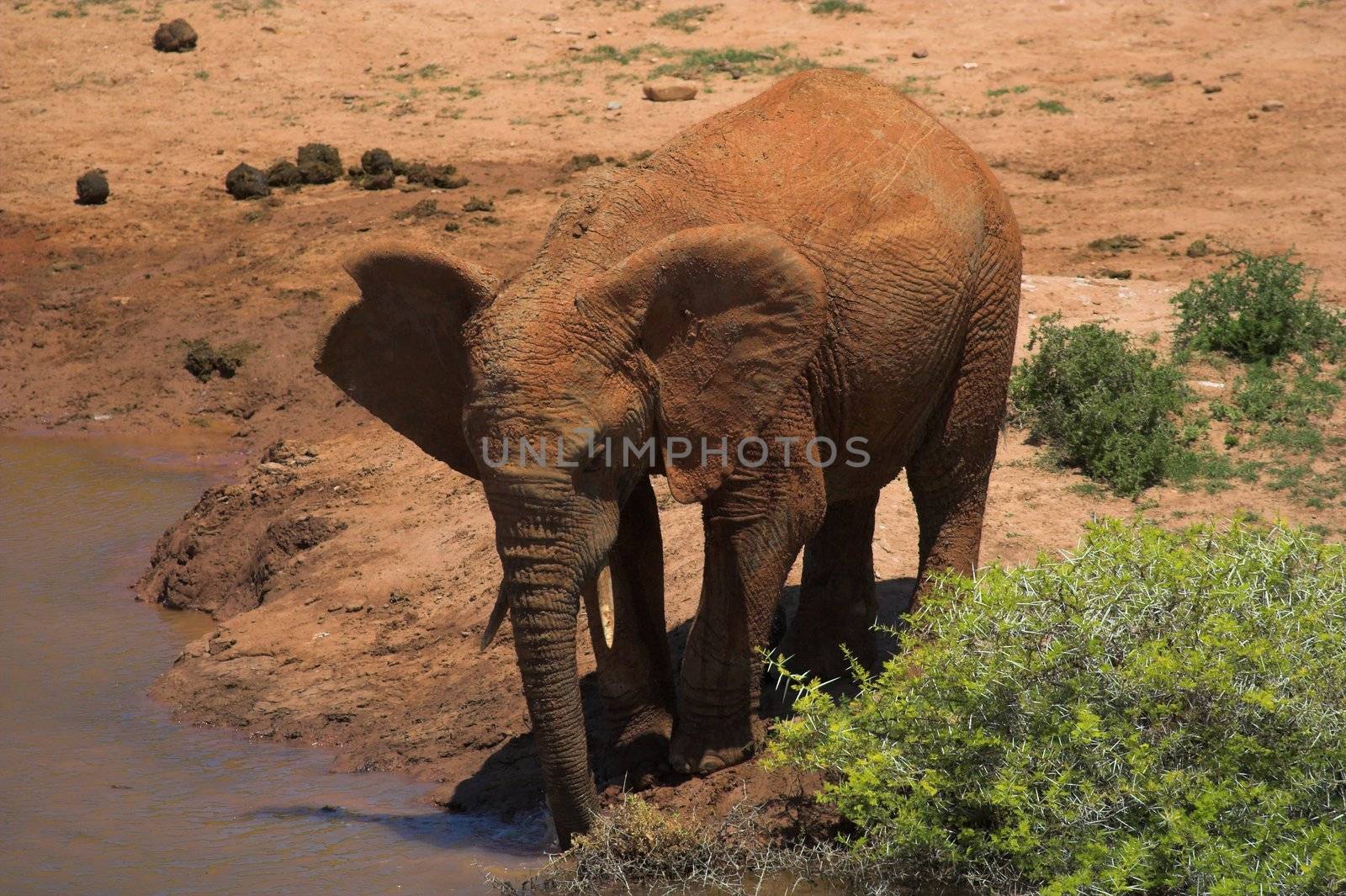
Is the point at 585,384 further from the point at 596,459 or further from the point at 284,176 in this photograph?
the point at 284,176

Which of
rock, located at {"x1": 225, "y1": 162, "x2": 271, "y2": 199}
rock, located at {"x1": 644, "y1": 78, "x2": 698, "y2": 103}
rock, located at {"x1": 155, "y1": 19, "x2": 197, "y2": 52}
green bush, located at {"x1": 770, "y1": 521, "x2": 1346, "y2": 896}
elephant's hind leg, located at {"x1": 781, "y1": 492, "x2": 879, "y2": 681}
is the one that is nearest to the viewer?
green bush, located at {"x1": 770, "y1": 521, "x2": 1346, "y2": 896}

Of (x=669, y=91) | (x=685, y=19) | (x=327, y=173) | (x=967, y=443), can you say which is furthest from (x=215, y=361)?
(x=685, y=19)

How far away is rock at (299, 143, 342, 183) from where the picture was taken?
1546cm

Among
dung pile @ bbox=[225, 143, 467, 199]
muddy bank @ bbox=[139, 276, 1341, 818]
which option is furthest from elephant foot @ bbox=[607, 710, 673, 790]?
dung pile @ bbox=[225, 143, 467, 199]

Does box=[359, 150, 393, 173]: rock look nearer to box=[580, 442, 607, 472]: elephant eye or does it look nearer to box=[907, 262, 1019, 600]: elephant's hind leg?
box=[907, 262, 1019, 600]: elephant's hind leg

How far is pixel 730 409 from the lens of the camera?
5410 mm

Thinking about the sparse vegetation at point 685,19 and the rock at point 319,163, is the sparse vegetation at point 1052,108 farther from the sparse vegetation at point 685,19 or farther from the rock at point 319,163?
the rock at point 319,163

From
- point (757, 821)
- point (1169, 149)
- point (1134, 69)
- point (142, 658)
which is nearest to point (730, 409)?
point (757, 821)

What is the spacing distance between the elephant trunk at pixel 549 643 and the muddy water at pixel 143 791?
0.85 m

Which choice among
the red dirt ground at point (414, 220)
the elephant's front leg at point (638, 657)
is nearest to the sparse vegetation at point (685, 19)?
the red dirt ground at point (414, 220)

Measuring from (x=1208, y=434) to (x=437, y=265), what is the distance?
5542 millimetres

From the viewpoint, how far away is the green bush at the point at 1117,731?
4.89 m

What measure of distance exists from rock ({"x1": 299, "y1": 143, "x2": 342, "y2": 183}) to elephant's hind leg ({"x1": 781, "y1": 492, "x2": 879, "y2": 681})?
9761 millimetres

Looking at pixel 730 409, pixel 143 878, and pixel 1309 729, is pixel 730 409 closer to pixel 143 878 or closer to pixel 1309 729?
pixel 1309 729
